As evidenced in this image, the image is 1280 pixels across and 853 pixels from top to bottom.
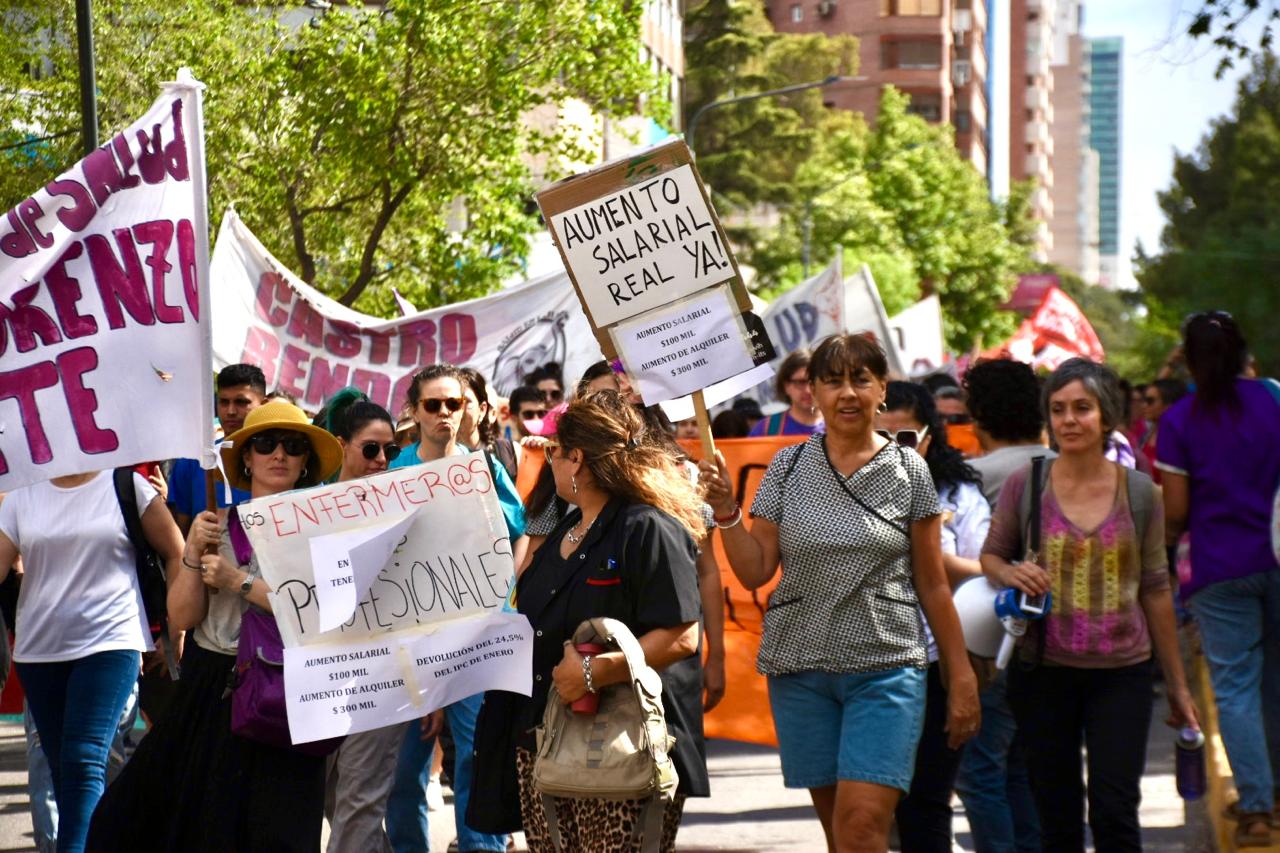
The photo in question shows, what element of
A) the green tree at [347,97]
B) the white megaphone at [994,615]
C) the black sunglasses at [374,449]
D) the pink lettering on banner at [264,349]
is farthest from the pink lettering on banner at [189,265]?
the green tree at [347,97]

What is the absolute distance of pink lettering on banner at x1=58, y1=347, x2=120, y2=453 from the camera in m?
5.65

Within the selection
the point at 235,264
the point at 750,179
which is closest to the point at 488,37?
the point at 235,264

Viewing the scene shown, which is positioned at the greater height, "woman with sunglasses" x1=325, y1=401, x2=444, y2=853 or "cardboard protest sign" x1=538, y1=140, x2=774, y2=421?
"cardboard protest sign" x1=538, y1=140, x2=774, y2=421

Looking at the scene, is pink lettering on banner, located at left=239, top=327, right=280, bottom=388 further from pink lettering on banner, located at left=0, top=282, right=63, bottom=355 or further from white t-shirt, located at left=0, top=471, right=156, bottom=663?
pink lettering on banner, located at left=0, top=282, right=63, bottom=355

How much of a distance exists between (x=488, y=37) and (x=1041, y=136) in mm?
142258

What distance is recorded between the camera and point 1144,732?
5.84 m

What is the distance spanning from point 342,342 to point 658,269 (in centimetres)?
563

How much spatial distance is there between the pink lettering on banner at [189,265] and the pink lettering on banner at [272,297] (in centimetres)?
558

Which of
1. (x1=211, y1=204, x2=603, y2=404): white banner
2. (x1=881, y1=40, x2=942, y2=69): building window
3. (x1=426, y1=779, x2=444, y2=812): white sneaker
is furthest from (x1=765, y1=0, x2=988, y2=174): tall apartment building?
(x1=426, y1=779, x2=444, y2=812): white sneaker

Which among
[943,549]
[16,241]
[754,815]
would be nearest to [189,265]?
[16,241]

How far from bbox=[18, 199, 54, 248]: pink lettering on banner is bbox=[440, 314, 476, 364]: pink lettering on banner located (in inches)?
234

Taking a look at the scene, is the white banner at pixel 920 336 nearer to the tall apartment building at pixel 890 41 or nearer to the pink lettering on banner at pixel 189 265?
the pink lettering on banner at pixel 189 265

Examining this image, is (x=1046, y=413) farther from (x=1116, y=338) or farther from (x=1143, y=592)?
(x=1116, y=338)

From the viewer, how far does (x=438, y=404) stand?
697cm
